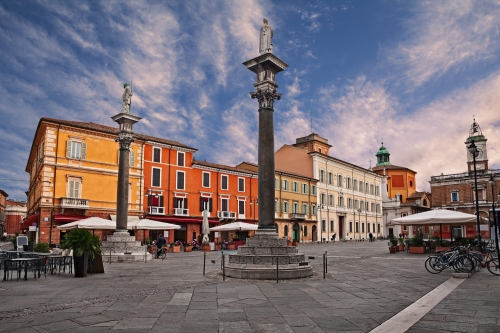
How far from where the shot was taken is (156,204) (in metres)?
37.0

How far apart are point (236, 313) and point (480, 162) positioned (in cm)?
6786

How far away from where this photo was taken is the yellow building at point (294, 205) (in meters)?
48.2

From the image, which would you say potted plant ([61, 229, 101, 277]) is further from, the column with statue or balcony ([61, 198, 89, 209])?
balcony ([61, 198, 89, 209])

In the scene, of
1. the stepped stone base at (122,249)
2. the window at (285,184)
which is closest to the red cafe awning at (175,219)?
the window at (285,184)

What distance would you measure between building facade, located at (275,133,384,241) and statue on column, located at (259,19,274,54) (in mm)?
39798

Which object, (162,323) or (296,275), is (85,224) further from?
(162,323)

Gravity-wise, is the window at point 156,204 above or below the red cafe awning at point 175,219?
above

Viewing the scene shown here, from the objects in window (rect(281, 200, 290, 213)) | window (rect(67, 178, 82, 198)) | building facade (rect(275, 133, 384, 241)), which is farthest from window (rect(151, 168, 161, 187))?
building facade (rect(275, 133, 384, 241))

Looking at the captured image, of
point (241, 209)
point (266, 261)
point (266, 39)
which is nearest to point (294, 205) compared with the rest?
point (241, 209)

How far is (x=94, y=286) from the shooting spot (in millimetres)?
10586

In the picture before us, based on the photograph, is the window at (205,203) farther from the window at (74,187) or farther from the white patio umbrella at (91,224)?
the white patio umbrella at (91,224)

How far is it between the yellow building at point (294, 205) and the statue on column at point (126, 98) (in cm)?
2741

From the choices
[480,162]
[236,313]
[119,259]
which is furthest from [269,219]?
[480,162]

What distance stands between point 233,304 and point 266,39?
9.79m
